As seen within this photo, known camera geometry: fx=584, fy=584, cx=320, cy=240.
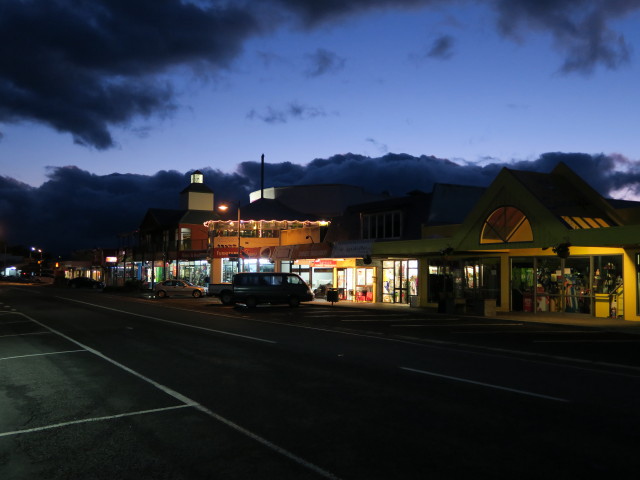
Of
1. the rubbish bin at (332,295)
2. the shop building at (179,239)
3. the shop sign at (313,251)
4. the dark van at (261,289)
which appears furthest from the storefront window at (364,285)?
the shop building at (179,239)

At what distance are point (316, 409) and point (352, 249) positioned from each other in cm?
2824

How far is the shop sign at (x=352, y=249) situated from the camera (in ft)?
114

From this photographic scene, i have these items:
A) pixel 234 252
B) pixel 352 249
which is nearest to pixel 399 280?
pixel 352 249

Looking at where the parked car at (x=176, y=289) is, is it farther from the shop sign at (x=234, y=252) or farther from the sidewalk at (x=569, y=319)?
the sidewalk at (x=569, y=319)

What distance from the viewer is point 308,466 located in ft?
18.7

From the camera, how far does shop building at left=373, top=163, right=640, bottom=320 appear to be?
24172mm

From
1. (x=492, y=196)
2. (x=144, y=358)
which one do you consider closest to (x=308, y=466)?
(x=144, y=358)

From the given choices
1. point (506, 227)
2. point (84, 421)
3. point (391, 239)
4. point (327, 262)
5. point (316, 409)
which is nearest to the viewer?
point (84, 421)

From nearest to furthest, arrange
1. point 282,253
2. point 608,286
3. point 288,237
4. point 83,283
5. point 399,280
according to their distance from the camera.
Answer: point 608,286
point 399,280
point 282,253
point 288,237
point 83,283

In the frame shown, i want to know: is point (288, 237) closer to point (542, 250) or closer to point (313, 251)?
point (313, 251)

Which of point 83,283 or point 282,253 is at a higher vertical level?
point 282,253

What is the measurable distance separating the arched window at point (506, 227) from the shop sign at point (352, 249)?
8253 mm

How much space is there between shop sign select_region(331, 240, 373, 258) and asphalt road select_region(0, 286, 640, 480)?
1819 cm

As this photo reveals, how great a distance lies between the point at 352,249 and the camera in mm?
36219
